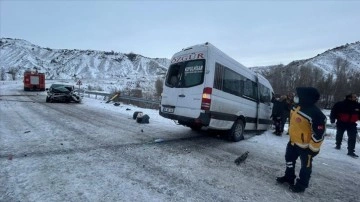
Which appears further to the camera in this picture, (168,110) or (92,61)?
(92,61)

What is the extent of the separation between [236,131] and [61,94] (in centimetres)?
1565

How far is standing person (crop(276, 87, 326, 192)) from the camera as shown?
14.4 feet

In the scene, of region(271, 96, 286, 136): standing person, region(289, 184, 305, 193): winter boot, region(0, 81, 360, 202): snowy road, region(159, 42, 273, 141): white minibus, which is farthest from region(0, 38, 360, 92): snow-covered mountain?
region(289, 184, 305, 193): winter boot

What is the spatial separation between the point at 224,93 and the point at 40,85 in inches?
1368

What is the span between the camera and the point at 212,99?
740 centimetres

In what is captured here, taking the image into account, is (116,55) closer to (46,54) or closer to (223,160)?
(46,54)

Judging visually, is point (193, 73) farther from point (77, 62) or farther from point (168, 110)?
point (77, 62)

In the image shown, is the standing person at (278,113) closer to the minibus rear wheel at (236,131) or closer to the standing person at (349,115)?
the minibus rear wheel at (236,131)

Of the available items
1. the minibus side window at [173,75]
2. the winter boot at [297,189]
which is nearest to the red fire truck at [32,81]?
the minibus side window at [173,75]

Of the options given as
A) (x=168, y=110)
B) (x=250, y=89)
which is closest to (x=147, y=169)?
(x=168, y=110)

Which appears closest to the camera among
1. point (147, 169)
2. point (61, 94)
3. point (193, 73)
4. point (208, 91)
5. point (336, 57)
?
point (147, 169)

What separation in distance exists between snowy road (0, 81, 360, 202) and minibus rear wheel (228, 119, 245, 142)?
336mm

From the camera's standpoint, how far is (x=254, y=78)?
9.86 metres

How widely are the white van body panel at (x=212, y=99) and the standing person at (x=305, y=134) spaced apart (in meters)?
2.88
